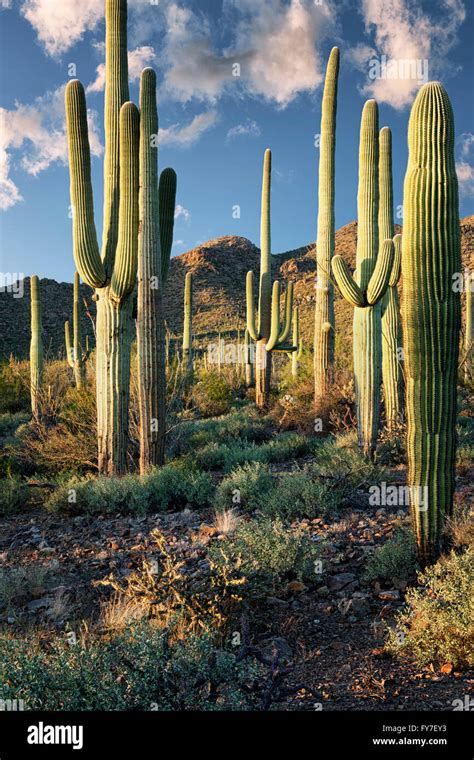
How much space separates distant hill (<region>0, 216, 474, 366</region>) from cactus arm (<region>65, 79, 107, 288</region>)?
2391cm

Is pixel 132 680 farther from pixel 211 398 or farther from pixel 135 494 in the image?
pixel 211 398

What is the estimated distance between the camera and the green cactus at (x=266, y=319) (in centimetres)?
1617

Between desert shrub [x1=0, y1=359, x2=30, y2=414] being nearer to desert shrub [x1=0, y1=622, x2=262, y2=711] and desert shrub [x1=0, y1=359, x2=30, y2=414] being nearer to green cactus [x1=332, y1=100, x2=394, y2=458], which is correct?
green cactus [x1=332, y1=100, x2=394, y2=458]

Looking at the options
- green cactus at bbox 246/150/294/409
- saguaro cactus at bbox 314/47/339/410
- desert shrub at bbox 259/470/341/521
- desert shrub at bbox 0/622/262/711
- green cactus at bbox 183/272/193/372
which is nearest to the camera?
desert shrub at bbox 0/622/262/711

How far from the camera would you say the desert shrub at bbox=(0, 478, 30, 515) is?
27.1ft

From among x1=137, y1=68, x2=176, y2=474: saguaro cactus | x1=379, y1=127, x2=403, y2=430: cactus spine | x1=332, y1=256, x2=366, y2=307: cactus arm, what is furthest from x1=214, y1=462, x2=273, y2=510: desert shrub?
x1=379, y1=127, x2=403, y2=430: cactus spine

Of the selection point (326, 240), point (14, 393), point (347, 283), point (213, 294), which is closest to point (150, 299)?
point (347, 283)

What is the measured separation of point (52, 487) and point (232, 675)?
650cm

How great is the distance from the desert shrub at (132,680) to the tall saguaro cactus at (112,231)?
18.6ft

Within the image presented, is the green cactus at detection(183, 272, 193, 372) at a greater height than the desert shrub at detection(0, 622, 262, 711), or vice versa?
the green cactus at detection(183, 272, 193, 372)

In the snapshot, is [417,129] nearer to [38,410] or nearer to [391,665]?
[391,665]

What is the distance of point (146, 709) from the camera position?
292 centimetres

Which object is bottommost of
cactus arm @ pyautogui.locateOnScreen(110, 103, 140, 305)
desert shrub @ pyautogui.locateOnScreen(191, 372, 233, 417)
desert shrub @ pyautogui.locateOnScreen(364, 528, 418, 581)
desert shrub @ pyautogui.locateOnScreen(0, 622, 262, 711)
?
desert shrub @ pyautogui.locateOnScreen(364, 528, 418, 581)

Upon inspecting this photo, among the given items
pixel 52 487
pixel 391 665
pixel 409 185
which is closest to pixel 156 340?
pixel 52 487
